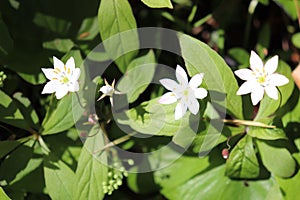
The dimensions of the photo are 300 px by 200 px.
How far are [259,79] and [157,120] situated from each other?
0.32 metres

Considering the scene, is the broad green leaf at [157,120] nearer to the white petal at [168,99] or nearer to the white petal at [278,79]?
the white petal at [168,99]

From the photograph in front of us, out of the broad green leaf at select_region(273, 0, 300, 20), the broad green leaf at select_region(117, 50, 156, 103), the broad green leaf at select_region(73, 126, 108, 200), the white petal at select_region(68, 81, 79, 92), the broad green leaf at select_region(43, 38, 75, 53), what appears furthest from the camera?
the broad green leaf at select_region(273, 0, 300, 20)

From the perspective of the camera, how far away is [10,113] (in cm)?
157

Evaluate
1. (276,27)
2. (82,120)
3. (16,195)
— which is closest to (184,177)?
(82,120)

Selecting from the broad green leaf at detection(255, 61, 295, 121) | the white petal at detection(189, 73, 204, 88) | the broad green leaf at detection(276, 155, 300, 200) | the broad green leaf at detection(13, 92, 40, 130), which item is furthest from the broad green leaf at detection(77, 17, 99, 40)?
the broad green leaf at detection(276, 155, 300, 200)

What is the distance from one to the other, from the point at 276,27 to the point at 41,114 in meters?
1.13

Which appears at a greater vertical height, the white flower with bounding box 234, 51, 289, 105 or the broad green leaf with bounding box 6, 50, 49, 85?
the broad green leaf with bounding box 6, 50, 49, 85

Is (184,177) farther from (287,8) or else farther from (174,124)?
(287,8)

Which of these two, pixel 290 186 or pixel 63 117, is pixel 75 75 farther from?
pixel 290 186

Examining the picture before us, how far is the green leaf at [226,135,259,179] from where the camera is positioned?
1.58 meters

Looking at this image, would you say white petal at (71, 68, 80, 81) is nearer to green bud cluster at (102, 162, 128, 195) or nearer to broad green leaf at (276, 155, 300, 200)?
green bud cluster at (102, 162, 128, 195)

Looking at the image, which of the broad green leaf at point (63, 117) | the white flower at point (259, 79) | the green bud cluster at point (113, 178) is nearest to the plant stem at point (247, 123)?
the white flower at point (259, 79)

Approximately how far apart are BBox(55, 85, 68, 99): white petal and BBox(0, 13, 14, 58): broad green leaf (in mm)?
318

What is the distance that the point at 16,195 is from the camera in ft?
5.40
